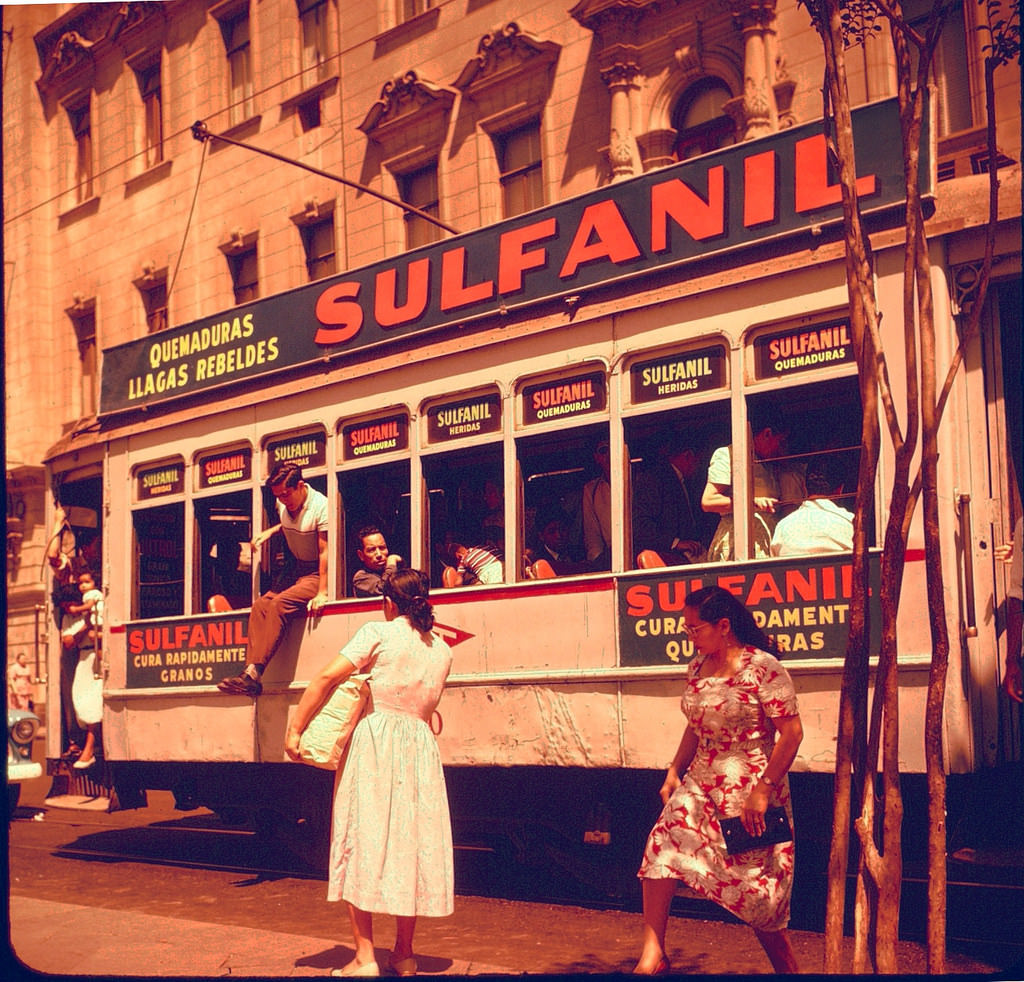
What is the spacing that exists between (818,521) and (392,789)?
2.19 metres

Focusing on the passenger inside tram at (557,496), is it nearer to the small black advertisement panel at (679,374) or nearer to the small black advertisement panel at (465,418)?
the small black advertisement panel at (465,418)

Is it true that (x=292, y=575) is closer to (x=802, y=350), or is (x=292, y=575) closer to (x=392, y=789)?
(x=392, y=789)

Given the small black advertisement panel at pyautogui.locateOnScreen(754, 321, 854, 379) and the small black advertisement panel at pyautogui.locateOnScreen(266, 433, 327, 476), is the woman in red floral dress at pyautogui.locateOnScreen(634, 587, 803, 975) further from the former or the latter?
the small black advertisement panel at pyautogui.locateOnScreen(266, 433, 327, 476)

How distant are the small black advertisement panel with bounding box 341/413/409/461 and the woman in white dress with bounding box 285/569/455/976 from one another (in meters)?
2.52

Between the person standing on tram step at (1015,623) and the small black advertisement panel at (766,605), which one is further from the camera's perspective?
the small black advertisement panel at (766,605)

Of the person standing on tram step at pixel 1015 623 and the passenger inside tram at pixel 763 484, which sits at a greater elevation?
the passenger inside tram at pixel 763 484

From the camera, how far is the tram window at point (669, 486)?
7.21 meters

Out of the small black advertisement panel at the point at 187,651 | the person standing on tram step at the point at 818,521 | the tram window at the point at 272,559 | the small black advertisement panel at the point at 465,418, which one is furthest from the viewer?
the small black advertisement panel at the point at 187,651

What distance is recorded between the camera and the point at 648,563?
7.22 m

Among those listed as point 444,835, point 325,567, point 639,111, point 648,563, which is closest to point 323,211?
point 639,111

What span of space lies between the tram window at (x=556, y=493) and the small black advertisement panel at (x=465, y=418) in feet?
0.87

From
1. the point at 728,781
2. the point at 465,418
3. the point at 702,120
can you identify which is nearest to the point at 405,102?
the point at 702,120

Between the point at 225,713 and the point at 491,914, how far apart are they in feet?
7.83

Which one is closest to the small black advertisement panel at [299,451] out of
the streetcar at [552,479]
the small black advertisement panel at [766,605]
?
the streetcar at [552,479]
